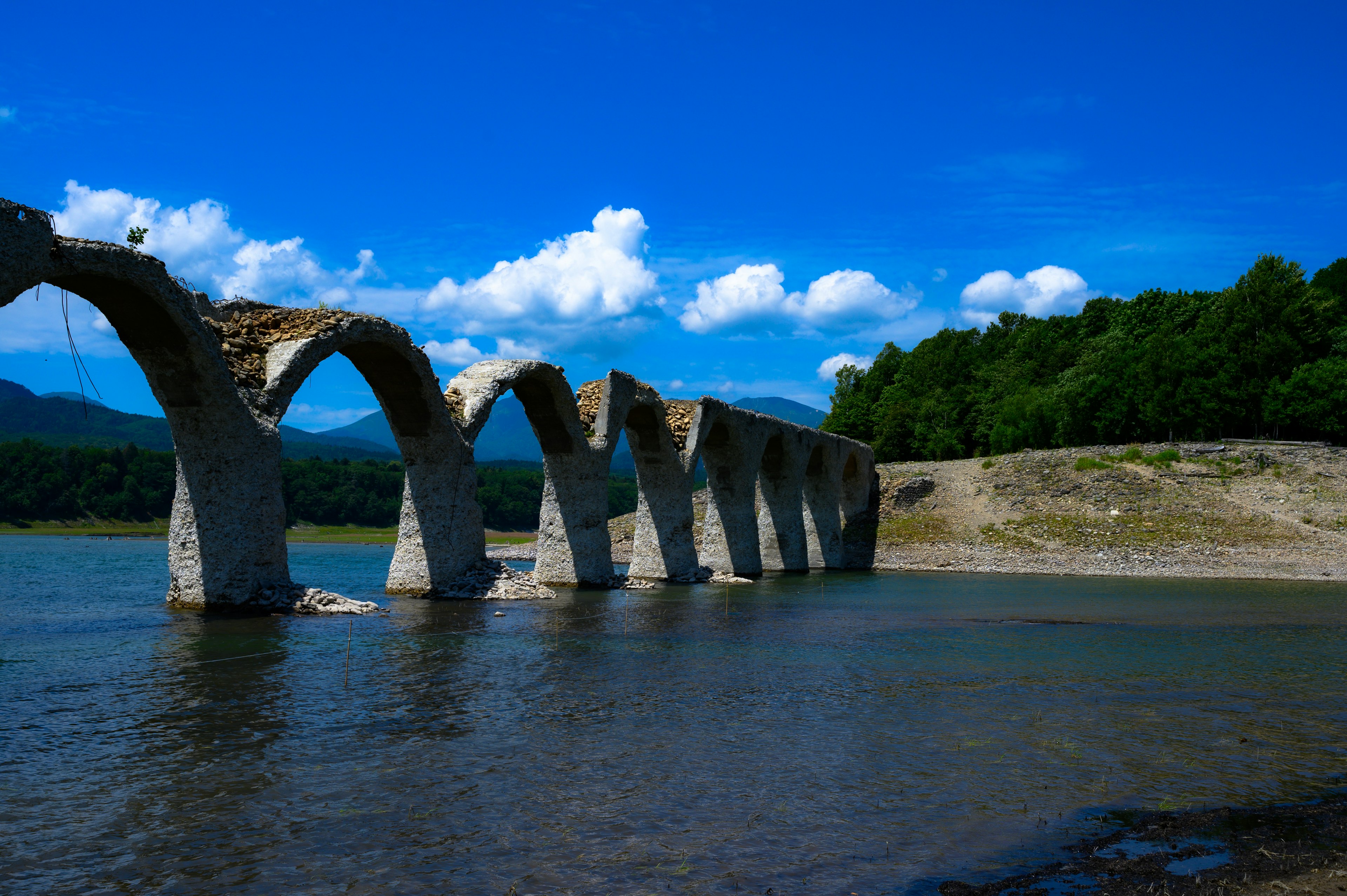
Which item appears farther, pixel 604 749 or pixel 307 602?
pixel 307 602

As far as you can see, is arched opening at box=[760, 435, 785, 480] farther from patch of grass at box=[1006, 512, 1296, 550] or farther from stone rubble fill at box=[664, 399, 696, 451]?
patch of grass at box=[1006, 512, 1296, 550]

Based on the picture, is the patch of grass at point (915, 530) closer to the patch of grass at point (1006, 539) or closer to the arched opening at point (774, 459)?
the patch of grass at point (1006, 539)

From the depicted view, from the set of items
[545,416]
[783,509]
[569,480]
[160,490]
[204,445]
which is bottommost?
[783,509]

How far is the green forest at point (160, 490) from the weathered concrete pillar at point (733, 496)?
32.5 m

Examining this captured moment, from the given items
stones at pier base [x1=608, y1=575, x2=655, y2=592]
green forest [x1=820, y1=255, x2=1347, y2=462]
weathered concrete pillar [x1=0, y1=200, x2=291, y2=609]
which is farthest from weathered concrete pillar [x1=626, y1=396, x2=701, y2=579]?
green forest [x1=820, y1=255, x2=1347, y2=462]

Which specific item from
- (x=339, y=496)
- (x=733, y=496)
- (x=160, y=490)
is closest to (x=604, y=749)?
(x=733, y=496)

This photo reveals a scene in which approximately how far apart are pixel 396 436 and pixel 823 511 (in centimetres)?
2712

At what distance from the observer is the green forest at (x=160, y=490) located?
73000 mm

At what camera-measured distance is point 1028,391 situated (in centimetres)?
7131

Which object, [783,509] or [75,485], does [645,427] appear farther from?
[75,485]

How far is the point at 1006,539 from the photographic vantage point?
1677 inches

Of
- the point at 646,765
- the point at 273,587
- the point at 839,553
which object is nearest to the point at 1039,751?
the point at 646,765

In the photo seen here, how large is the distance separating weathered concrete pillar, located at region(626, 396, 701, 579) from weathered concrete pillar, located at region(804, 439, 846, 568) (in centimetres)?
1392

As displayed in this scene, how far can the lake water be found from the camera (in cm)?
599
